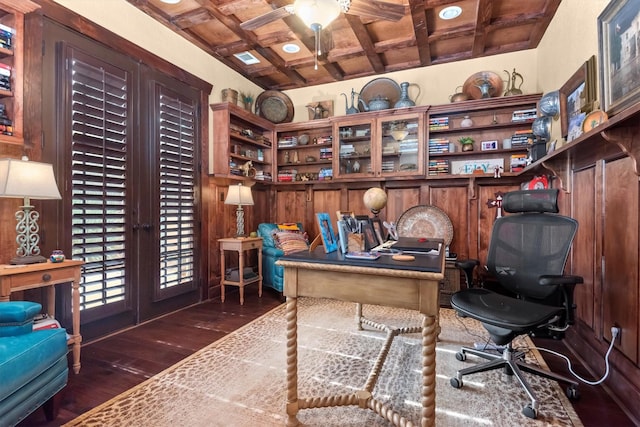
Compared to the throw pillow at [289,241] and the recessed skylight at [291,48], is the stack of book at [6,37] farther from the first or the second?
the throw pillow at [289,241]

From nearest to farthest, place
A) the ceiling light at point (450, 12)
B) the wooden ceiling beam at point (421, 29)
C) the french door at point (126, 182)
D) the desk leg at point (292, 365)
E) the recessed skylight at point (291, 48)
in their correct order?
the desk leg at point (292, 365), the french door at point (126, 182), the wooden ceiling beam at point (421, 29), the ceiling light at point (450, 12), the recessed skylight at point (291, 48)

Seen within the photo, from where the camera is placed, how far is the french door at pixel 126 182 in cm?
243

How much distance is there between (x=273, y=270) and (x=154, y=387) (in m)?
2.12

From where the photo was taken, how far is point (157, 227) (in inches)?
122

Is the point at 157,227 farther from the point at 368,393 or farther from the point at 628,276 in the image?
the point at 628,276

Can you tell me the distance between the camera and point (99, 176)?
259 cm

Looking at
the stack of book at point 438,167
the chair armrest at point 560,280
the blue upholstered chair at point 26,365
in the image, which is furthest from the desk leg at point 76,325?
the stack of book at point 438,167

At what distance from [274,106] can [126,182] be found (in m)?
2.66

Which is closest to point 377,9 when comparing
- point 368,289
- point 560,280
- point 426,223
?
point 368,289

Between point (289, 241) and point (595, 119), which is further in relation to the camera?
point (289, 241)

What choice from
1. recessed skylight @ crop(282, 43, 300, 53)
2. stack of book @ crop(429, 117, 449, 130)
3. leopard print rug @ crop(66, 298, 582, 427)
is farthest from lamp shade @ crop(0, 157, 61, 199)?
stack of book @ crop(429, 117, 449, 130)

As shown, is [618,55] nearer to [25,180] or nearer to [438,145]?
[438,145]

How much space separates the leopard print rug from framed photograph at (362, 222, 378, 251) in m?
0.84

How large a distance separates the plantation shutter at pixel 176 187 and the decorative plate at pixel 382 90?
7.69ft
